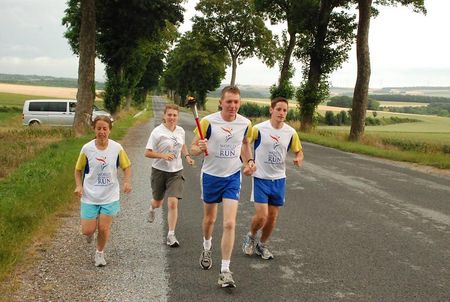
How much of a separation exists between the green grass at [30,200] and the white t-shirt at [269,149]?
3025 millimetres

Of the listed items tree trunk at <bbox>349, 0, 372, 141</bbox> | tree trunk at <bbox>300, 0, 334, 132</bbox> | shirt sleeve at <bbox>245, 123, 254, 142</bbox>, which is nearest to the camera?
shirt sleeve at <bbox>245, 123, 254, 142</bbox>

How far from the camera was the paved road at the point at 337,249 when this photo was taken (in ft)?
15.4

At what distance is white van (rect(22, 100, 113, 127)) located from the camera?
28828mm

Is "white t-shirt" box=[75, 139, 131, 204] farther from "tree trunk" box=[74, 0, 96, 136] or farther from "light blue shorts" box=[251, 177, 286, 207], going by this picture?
"tree trunk" box=[74, 0, 96, 136]

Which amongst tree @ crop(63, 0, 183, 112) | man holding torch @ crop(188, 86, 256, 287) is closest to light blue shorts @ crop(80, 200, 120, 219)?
man holding torch @ crop(188, 86, 256, 287)

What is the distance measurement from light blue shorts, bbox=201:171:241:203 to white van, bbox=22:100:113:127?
24.9 m

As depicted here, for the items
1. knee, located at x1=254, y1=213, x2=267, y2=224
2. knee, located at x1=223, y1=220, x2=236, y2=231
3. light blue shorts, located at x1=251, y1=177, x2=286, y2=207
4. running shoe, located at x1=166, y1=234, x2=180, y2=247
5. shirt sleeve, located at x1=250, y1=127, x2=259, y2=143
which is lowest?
running shoe, located at x1=166, y1=234, x2=180, y2=247

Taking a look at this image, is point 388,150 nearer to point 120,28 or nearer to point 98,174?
point 98,174

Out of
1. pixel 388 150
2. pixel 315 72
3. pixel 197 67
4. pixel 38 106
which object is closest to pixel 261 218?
pixel 388 150

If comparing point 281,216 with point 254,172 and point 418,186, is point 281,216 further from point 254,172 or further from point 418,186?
point 418,186

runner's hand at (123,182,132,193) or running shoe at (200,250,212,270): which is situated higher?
runner's hand at (123,182,132,193)

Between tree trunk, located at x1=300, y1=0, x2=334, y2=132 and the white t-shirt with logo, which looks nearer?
the white t-shirt with logo

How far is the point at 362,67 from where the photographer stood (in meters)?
22.9

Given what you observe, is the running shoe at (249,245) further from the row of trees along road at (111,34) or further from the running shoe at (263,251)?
the row of trees along road at (111,34)
